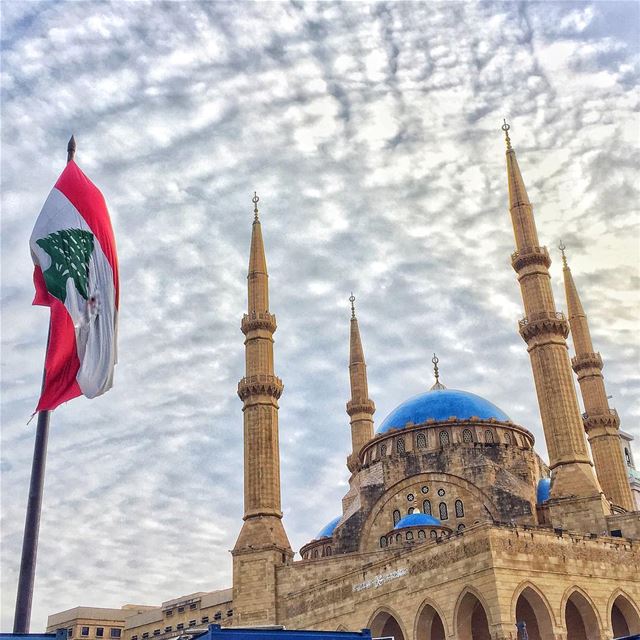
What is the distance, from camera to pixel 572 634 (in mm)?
29125

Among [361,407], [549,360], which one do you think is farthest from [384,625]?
[361,407]

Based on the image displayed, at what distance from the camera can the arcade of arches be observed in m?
25.5

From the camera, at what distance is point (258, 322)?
40875 mm

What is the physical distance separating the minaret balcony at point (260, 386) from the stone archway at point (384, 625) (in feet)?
40.1

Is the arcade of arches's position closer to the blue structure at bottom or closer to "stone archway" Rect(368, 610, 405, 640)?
"stone archway" Rect(368, 610, 405, 640)

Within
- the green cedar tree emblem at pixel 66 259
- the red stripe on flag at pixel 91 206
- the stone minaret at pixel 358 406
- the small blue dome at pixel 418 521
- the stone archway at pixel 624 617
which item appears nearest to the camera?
the green cedar tree emblem at pixel 66 259

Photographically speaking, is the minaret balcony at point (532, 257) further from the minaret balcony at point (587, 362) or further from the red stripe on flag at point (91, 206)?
the red stripe on flag at point (91, 206)

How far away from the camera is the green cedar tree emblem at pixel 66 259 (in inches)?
582

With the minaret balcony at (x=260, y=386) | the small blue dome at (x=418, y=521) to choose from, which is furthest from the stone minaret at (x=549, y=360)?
the minaret balcony at (x=260, y=386)

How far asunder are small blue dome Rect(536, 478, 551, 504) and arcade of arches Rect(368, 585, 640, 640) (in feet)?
28.2

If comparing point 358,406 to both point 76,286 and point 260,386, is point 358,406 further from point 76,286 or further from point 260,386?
point 76,286

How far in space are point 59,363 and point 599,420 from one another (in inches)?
1400

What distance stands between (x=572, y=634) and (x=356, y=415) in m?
23.4

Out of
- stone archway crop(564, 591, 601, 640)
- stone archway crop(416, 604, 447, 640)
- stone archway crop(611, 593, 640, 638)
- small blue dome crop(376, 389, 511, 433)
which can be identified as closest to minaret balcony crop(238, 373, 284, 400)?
small blue dome crop(376, 389, 511, 433)
